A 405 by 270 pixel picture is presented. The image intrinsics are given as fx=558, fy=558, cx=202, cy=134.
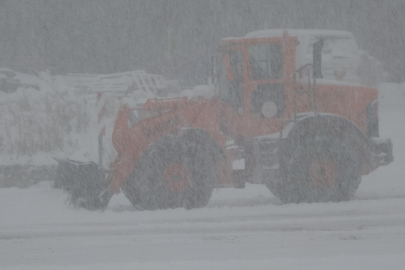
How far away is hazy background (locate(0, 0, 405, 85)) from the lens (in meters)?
18.4

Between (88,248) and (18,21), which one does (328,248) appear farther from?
(18,21)

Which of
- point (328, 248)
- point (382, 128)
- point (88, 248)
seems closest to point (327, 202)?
point (328, 248)

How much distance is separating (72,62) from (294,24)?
7659 mm

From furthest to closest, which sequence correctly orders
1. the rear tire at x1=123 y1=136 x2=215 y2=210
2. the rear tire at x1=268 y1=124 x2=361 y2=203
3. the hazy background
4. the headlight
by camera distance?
the hazy background < the headlight < the rear tire at x1=268 y1=124 x2=361 y2=203 < the rear tire at x1=123 y1=136 x2=215 y2=210

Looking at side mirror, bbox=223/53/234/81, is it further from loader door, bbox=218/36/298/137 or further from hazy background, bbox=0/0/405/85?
hazy background, bbox=0/0/405/85

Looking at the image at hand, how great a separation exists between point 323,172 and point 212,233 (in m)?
2.22

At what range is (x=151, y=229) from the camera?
6594mm

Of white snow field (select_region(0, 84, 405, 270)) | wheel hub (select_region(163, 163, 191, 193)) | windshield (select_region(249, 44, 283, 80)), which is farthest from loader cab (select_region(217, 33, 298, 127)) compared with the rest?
white snow field (select_region(0, 84, 405, 270))

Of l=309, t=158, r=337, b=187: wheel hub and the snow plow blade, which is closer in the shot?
the snow plow blade

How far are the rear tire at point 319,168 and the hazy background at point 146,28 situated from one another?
11.0 meters

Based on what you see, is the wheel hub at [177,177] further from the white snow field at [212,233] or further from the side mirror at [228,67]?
the side mirror at [228,67]

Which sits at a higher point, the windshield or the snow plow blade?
the windshield

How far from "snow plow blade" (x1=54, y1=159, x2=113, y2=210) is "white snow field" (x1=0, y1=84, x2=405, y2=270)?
0.47 feet

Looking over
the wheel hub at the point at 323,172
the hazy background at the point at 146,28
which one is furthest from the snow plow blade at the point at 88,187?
the hazy background at the point at 146,28
